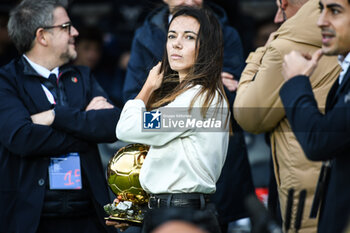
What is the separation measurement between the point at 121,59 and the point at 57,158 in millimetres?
3468

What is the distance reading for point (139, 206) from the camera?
408cm

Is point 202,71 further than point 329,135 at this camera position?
Yes

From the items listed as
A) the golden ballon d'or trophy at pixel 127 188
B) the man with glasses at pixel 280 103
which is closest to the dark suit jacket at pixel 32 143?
the golden ballon d'or trophy at pixel 127 188

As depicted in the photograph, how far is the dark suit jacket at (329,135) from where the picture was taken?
3.06 m

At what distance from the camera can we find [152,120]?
374cm

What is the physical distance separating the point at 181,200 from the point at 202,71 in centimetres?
80

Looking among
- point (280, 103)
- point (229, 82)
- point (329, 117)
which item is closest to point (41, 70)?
point (229, 82)

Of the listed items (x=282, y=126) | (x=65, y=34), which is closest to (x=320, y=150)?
(x=282, y=126)

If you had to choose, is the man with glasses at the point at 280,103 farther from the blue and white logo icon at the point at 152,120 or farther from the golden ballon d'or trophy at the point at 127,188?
the golden ballon d'or trophy at the point at 127,188

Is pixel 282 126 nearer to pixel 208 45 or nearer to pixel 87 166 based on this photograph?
pixel 208 45

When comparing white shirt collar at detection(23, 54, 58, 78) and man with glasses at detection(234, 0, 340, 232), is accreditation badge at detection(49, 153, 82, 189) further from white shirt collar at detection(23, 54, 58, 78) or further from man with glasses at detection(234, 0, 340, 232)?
man with glasses at detection(234, 0, 340, 232)

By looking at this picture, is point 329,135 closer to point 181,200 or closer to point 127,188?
point 181,200

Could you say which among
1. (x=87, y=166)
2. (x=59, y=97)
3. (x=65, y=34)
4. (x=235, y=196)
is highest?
(x=65, y=34)

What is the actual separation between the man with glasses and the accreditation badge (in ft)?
4.32
